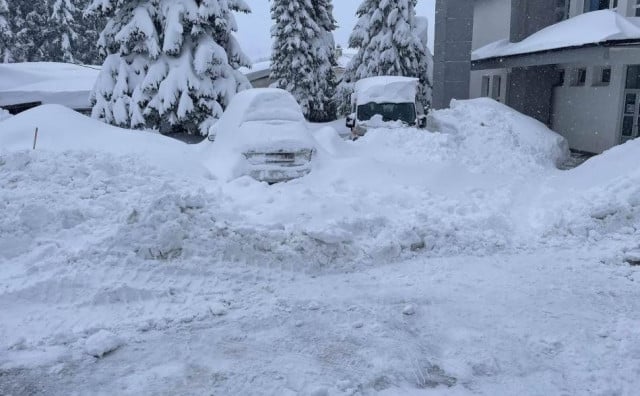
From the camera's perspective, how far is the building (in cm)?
1484

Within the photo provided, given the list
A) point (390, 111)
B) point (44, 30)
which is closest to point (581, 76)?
point (390, 111)

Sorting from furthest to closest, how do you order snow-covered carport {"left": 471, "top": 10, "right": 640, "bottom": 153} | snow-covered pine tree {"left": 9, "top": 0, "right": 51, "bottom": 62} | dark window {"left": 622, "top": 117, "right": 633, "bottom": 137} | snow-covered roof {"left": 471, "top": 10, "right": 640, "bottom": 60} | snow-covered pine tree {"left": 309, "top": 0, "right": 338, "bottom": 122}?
snow-covered pine tree {"left": 9, "top": 0, "right": 51, "bottom": 62}, snow-covered pine tree {"left": 309, "top": 0, "right": 338, "bottom": 122}, dark window {"left": 622, "top": 117, "right": 633, "bottom": 137}, snow-covered carport {"left": 471, "top": 10, "right": 640, "bottom": 153}, snow-covered roof {"left": 471, "top": 10, "right": 640, "bottom": 60}

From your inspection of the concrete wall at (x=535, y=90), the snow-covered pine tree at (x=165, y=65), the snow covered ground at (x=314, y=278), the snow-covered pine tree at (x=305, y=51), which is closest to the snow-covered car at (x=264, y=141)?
the snow covered ground at (x=314, y=278)

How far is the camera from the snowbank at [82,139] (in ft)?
31.7

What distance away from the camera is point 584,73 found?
1834 cm

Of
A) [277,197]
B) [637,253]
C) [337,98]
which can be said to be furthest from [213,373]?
[337,98]

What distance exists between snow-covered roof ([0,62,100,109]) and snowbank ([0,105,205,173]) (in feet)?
42.9

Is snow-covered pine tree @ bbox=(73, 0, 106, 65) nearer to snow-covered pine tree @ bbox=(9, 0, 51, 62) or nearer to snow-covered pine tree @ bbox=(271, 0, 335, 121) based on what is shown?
snow-covered pine tree @ bbox=(9, 0, 51, 62)

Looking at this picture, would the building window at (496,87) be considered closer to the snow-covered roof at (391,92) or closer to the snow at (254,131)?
the snow-covered roof at (391,92)

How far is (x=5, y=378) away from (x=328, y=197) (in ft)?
15.3

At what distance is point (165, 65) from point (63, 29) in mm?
27588


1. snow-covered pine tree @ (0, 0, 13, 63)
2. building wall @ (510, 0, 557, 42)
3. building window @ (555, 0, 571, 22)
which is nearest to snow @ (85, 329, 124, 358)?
building wall @ (510, 0, 557, 42)

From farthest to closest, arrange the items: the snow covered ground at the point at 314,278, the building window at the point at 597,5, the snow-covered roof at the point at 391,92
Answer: the building window at the point at 597,5 < the snow-covered roof at the point at 391,92 < the snow covered ground at the point at 314,278

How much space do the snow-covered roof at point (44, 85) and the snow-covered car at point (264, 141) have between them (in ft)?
49.8
